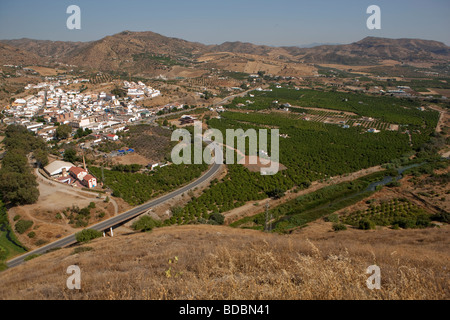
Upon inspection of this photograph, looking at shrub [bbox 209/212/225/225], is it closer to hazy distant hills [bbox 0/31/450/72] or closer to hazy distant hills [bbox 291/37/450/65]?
hazy distant hills [bbox 0/31/450/72]

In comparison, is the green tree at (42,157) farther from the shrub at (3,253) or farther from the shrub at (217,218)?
the shrub at (217,218)

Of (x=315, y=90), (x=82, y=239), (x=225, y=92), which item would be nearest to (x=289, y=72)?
(x=315, y=90)

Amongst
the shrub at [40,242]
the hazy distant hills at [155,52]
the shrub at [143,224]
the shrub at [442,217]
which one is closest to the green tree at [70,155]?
the shrub at [40,242]

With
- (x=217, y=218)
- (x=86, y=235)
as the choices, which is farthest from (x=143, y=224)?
(x=217, y=218)

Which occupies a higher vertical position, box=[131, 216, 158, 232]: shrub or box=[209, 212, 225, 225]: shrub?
box=[131, 216, 158, 232]: shrub

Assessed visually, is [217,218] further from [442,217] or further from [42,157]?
[42,157]

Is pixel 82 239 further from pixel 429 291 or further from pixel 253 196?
pixel 429 291

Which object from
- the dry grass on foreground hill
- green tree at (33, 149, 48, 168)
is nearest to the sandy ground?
green tree at (33, 149, 48, 168)
